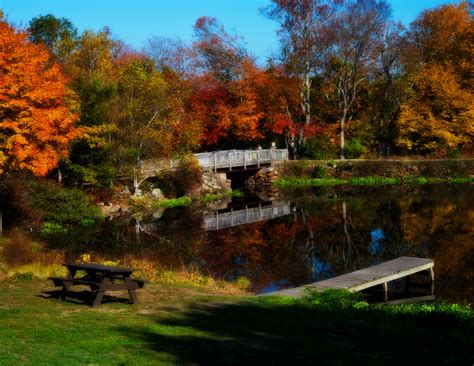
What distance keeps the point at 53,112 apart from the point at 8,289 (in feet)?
40.6

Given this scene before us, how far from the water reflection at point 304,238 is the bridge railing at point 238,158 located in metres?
4.47

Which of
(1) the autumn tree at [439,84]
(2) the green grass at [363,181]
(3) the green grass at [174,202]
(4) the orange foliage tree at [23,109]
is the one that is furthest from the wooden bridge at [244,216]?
(1) the autumn tree at [439,84]

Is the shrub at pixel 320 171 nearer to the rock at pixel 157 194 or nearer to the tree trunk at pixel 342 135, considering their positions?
the tree trunk at pixel 342 135

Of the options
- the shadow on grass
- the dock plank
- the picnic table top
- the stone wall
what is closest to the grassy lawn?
the shadow on grass

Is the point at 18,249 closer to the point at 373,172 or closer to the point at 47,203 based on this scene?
the point at 47,203

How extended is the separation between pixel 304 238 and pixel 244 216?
8.11 m

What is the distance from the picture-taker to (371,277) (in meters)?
15.8

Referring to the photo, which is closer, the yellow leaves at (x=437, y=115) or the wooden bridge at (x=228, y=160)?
the wooden bridge at (x=228, y=160)

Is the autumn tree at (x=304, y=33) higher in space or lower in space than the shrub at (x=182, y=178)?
higher

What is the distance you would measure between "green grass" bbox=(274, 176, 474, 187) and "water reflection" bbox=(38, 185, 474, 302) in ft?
19.5

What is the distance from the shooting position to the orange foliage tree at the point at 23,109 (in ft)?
74.5

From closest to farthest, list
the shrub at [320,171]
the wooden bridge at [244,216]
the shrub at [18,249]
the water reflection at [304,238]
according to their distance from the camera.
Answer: the shrub at [18,249] < the water reflection at [304,238] < the wooden bridge at [244,216] < the shrub at [320,171]

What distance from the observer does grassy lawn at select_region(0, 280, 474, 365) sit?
8211mm

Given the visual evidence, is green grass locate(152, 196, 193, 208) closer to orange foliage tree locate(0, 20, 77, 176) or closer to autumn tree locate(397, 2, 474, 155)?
orange foliage tree locate(0, 20, 77, 176)
